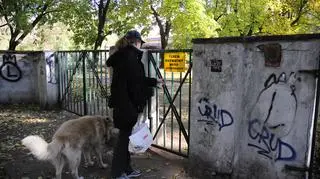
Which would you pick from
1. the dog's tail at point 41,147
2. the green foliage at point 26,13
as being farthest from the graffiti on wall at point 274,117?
the green foliage at point 26,13

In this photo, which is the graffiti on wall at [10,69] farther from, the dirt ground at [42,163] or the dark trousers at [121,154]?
the dark trousers at [121,154]

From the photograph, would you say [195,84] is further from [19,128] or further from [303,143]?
[19,128]

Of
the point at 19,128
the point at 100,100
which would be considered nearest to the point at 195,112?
the point at 100,100

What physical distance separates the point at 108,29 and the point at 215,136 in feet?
57.7

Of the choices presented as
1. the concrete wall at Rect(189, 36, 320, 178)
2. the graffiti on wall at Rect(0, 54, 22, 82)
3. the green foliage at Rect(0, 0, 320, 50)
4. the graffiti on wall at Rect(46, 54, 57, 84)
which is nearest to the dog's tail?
the concrete wall at Rect(189, 36, 320, 178)

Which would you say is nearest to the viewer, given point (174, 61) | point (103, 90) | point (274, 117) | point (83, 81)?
point (274, 117)

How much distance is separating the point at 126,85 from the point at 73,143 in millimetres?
1123

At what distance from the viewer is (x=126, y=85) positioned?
4.26 metres

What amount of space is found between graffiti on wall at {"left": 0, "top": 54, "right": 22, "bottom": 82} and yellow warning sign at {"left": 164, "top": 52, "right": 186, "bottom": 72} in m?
6.93

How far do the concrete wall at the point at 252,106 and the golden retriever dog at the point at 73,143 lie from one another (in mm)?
1401

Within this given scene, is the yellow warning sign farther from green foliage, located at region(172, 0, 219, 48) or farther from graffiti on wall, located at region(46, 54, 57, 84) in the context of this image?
green foliage, located at region(172, 0, 219, 48)

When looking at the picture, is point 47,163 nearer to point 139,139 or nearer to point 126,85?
point 139,139

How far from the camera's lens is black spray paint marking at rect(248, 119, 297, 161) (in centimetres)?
377

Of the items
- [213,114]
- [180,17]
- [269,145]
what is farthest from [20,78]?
[180,17]
